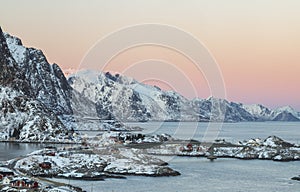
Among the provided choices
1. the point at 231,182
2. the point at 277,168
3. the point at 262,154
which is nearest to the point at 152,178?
the point at 231,182

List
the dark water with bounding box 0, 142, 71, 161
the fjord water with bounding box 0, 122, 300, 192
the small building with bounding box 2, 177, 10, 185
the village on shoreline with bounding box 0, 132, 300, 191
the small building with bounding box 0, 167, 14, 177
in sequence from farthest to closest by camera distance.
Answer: the dark water with bounding box 0, 142, 71, 161 → the small building with bounding box 0, 167, 14, 177 → the fjord water with bounding box 0, 122, 300, 192 → the village on shoreline with bounding box 0, 132, 300, 191 → the small building with bounding box 2, 177, 10, 185

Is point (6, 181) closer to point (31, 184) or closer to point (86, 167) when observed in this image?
point (31, 184)

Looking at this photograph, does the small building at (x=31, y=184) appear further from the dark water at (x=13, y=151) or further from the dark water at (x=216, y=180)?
the dark water at (x=13, y=151)

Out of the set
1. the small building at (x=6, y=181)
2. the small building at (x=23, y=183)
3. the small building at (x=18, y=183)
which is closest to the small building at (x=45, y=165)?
the small building at (x=6, y=181)

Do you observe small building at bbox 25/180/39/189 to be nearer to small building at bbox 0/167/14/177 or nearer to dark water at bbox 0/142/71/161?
small building at bbox 0/167/14/177

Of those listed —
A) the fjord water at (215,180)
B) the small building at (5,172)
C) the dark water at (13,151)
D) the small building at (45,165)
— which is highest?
the dark water at (13,151)

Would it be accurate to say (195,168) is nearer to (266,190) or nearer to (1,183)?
(266,190)

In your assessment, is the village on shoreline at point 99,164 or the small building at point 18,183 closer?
the small building at point 18,183

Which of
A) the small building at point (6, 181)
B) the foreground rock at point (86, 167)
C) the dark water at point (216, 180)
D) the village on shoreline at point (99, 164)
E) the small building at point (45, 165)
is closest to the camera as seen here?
the small building at point (6, 181)

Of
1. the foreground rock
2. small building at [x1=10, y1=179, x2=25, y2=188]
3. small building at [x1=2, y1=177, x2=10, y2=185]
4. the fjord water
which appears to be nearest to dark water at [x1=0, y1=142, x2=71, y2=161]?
the fjord water

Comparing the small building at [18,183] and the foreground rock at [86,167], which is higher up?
the foreground rock at [86,167]

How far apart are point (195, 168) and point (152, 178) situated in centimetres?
2096

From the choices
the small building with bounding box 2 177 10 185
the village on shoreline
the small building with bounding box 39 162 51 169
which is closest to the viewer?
the small building with bounding box 2 177 10 185

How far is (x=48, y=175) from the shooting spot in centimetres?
9575
